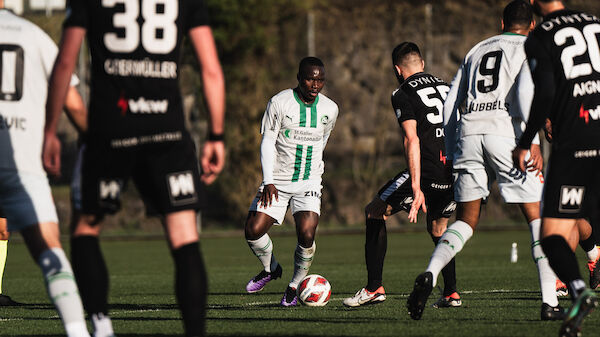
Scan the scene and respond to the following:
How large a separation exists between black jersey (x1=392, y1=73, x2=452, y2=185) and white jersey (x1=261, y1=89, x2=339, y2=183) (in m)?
1.13

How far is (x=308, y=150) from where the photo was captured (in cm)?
1010

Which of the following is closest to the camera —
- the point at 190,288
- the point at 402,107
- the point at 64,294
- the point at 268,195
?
the point at 190,288

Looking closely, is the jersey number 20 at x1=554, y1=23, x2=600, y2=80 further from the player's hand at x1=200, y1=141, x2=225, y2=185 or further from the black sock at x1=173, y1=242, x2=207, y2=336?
the black sock at x1=173, y1=242, x2=207, y2=336

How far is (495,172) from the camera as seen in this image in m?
7.55

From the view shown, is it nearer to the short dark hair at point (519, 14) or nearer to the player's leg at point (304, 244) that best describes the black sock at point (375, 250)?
the player's leg at point (304, 244)

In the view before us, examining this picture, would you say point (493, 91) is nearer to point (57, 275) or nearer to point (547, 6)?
point (547, 6)

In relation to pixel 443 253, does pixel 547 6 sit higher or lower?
higher

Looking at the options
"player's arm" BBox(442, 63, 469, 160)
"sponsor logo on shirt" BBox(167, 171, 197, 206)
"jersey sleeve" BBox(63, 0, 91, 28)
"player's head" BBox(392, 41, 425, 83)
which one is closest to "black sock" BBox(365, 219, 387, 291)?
"player's head" BBox(392, 41, 425, 83)

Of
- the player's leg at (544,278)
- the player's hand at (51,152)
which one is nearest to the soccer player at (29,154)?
the player's hand at (51,152)

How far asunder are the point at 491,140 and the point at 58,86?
133 inches

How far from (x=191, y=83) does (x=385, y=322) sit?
20.5m

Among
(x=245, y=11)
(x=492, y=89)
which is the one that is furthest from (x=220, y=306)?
(x=245, y=11)

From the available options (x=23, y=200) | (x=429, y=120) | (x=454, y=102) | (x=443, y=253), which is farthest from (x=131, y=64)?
(x=429, y=120)

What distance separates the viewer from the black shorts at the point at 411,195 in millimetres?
9172
